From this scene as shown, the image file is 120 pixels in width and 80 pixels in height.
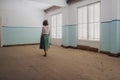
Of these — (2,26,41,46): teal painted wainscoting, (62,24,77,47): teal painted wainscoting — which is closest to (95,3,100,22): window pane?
(62,24,77,47): teal painted wainscoting

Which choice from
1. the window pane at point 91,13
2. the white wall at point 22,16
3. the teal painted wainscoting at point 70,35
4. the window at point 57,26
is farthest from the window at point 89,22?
the white wall at point 22,16

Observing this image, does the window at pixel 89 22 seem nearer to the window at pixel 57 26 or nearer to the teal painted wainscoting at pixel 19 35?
the window at pixel 57 26

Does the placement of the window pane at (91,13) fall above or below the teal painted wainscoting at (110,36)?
above

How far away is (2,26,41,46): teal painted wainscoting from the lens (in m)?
9.64

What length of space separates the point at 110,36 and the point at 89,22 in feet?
5.21

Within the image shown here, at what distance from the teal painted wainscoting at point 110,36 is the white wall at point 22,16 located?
6.17 meters

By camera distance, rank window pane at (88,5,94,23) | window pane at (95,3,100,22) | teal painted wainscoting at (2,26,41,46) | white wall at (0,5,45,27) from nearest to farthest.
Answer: window pane at (95,3,100,22)
window pane at (88,5,94,23)
white wall at (0,5,45,27)
teal painted wainscoting at (2,26,41,46)

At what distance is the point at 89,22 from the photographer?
6965mm

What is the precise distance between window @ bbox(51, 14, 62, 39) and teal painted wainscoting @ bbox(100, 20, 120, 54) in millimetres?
4001

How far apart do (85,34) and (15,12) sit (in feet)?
18.1

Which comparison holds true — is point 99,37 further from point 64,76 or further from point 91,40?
point 64,76

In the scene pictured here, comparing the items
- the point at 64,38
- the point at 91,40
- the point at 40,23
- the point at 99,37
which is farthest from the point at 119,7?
the point at 40,23

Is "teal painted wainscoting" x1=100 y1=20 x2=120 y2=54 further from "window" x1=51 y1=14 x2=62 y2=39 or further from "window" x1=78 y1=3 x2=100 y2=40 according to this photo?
"window" x1=51 y1=14 x2=62 y2=39

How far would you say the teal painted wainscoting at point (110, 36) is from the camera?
5.30 m
